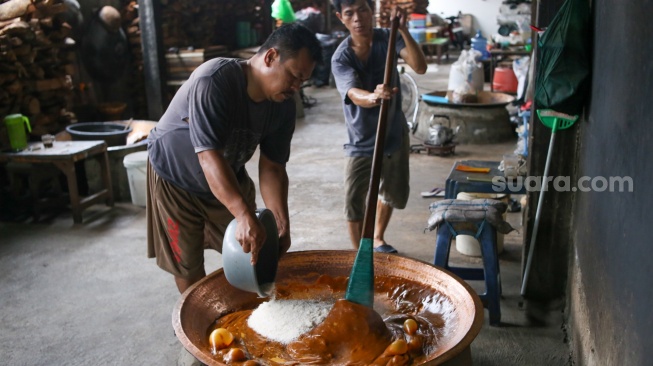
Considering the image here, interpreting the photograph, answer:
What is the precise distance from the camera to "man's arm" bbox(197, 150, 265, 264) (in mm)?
2016

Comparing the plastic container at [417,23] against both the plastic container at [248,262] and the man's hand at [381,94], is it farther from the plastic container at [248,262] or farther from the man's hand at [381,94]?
the plastic container at [248,262]

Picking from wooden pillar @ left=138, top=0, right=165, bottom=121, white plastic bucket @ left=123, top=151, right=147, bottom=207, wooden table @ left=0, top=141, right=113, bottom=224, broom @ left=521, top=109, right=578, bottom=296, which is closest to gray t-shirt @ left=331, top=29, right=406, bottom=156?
broom @ left=521, top=109, right=578, bottom=296

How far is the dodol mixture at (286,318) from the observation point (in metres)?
2.11

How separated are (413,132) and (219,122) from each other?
19.5 ft

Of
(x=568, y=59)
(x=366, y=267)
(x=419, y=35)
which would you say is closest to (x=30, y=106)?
(x=366, y=267)

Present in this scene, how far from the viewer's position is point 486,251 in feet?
10.5

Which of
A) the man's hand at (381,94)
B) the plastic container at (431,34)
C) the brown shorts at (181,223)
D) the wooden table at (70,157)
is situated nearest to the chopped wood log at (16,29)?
the wooden table at (70,157)

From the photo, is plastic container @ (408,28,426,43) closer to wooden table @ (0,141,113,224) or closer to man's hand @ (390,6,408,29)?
wooden table @ (0,141,113,224)

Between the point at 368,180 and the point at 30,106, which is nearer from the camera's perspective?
the point at 368,180

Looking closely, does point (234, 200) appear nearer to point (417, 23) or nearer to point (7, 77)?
point (7, 77)

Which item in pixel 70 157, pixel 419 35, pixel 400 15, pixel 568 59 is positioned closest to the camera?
pixel 568 59

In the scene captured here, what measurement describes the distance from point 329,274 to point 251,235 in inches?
25.3

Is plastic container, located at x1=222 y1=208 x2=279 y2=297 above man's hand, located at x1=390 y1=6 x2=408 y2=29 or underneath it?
underneath

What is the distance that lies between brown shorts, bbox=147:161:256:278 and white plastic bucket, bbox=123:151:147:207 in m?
2.53
